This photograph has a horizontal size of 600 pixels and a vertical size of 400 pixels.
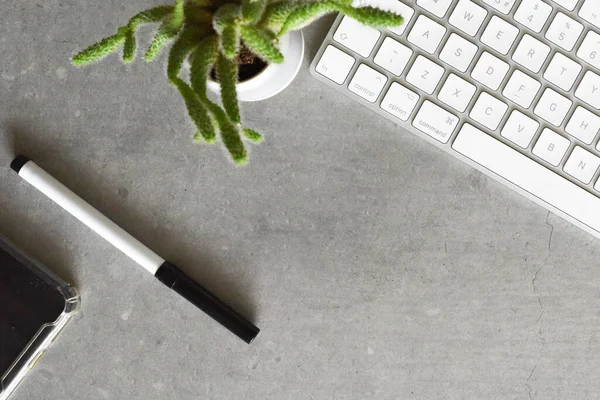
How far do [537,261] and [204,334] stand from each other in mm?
327

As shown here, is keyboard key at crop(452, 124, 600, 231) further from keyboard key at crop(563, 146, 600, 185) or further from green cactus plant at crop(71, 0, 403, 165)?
green cactus plant at crop(71, 0, 403, 165)

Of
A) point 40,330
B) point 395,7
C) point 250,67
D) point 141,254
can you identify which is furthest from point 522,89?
point 40,330

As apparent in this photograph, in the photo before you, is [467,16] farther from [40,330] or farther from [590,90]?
[40,330]

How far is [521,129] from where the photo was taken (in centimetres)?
52

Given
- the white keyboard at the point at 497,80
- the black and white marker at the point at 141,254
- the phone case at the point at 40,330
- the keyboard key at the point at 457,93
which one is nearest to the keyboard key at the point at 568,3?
the white keyboard at the point at 497,80

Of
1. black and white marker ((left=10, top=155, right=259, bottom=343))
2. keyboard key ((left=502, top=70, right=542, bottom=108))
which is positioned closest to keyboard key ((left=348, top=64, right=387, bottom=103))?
keyboard key ((left=502, top=70, right=542, bottom=108))

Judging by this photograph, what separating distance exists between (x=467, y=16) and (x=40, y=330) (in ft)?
1.57

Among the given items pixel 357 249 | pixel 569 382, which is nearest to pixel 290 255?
pixel 357 249

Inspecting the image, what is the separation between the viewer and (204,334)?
1.90ft

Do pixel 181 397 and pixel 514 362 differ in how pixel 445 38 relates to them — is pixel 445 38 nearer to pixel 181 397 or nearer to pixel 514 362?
pixel 514 362

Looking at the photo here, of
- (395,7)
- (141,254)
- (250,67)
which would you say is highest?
(395,7)

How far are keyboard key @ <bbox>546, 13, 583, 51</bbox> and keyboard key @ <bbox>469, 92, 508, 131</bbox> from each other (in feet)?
0.23

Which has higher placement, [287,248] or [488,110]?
[488,110]

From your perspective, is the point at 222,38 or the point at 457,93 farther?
the point at 457,93
